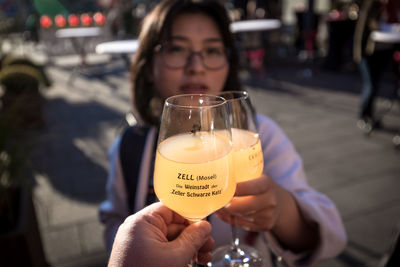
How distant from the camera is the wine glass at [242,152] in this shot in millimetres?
1127

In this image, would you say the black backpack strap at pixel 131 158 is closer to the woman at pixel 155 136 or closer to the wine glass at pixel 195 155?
the woman at pixel 155 136

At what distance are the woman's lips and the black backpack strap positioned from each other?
338mm

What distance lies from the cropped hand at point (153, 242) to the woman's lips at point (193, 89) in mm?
689

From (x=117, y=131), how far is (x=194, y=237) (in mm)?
3914

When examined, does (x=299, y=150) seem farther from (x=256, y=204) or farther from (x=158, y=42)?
(x=256, y=204)

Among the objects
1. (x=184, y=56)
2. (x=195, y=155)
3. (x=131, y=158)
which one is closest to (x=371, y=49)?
(x=184, y=56)

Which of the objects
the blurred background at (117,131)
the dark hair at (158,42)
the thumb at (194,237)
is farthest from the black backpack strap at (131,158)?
the blurred background at (117,131)

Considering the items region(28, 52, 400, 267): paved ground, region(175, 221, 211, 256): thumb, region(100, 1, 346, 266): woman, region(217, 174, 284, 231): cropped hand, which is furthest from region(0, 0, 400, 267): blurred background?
region(175, 221, 211, 256): thumb

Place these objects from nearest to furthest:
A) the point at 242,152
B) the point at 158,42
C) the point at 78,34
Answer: the point at 242,152 < the point at 158,42 < the point at 78,34

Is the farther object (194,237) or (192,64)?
(192,64)

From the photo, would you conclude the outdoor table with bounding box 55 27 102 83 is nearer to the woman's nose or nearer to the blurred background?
the blurred background

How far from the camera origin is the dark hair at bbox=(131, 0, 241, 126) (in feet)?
5.42

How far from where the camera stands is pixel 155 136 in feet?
5.52

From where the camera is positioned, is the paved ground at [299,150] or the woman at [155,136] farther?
the paved ground at [299,150]
